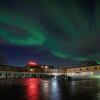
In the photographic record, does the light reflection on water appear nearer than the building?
Yes

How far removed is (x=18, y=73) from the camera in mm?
131000

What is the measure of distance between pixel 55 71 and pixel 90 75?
5008 centimetres

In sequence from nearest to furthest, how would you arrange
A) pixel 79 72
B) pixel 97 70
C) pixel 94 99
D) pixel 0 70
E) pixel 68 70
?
1. pixel 94 99
2. pixel 0 70
3. pixel 97 70
4. pixel 79 72
5. pixel 68 70

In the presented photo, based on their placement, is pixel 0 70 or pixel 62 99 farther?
pixel 0 70

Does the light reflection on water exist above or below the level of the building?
below

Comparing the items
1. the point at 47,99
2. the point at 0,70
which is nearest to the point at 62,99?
the point at 47,99

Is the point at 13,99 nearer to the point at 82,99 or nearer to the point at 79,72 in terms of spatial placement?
the point at 82,99

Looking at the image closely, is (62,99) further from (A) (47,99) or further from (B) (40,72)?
(B) (40,72)

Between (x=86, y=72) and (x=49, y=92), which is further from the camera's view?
(x=86, y=72)

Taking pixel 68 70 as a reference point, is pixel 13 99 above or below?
below

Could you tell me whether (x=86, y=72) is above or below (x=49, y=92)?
above

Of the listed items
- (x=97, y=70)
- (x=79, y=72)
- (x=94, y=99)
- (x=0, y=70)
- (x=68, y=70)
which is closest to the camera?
(x=94, y=99)

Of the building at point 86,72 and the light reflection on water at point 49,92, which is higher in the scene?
the building at point 86,72

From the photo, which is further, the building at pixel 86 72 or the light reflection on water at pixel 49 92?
the building at pixel 86 72
